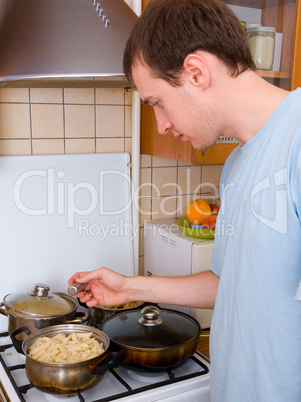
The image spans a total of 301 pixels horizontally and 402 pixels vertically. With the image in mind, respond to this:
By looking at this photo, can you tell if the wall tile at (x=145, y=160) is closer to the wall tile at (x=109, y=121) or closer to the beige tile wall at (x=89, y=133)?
the beige tile wall at (x=89, y=133)

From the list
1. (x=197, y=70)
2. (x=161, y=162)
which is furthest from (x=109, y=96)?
(x=197, y=70)

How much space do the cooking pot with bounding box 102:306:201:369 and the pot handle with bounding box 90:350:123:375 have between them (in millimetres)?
37

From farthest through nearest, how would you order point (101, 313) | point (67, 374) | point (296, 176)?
point (101, 313) < point (67, 374) < point (296, 176)

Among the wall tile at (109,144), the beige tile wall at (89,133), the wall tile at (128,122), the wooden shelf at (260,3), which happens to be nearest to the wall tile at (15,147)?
the beige tile wall at (89,133)

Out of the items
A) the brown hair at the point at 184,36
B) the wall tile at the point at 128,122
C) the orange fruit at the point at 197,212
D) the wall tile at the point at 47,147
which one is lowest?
the orange fruit at the point at 197,212

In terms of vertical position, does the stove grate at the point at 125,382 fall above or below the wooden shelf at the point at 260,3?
below

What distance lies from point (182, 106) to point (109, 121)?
74cm

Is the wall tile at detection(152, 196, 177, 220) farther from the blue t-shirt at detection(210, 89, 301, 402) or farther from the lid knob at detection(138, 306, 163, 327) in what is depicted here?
the blue t-shirt at detection(210, 89, 301, 402)

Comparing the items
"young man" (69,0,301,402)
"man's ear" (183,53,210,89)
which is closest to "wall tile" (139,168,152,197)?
"young man" (69,0,301,402)

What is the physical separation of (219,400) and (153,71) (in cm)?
68

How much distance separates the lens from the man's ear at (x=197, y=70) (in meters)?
0.76

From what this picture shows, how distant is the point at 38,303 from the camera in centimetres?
126

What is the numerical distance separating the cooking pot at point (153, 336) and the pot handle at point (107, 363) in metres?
0.04

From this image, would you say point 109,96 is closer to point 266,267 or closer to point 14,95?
point 14,95
